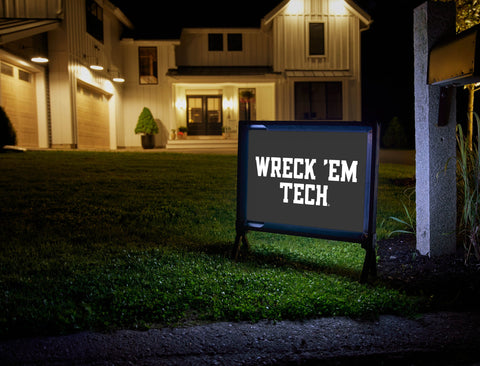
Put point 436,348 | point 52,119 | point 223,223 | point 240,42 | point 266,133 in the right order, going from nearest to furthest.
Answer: point 436,348 → point 266,133 → point 223,223 → point 52,119 → point 240,42

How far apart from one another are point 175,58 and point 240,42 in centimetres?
377

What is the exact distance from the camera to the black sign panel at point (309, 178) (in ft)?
11.4

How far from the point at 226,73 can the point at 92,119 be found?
7.16 m

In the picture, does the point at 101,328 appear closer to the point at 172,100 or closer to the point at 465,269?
the point at 465,269

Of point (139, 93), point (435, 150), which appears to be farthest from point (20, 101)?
point (435, 150)

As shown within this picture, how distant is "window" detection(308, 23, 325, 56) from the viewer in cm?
2331

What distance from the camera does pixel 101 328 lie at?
8.41ft

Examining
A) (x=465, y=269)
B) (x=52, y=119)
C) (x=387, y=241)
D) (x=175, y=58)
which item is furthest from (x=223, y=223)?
(x=175, y=58)

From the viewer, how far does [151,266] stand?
3701 mm

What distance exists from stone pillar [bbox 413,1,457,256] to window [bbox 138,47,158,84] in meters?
21.6

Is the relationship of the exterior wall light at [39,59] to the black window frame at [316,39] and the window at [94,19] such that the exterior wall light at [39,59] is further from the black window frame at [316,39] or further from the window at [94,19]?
the black window frame at [316,39]

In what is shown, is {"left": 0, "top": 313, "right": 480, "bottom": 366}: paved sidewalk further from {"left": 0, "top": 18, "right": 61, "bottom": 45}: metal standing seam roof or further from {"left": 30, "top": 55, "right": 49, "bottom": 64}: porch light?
{"left": 30, "top": 55, "right": 49, "bottom": 64}: porch light

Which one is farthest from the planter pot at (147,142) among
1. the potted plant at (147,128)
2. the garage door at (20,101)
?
the garage door at (20,101)

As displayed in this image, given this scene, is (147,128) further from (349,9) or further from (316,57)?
(349,9)
